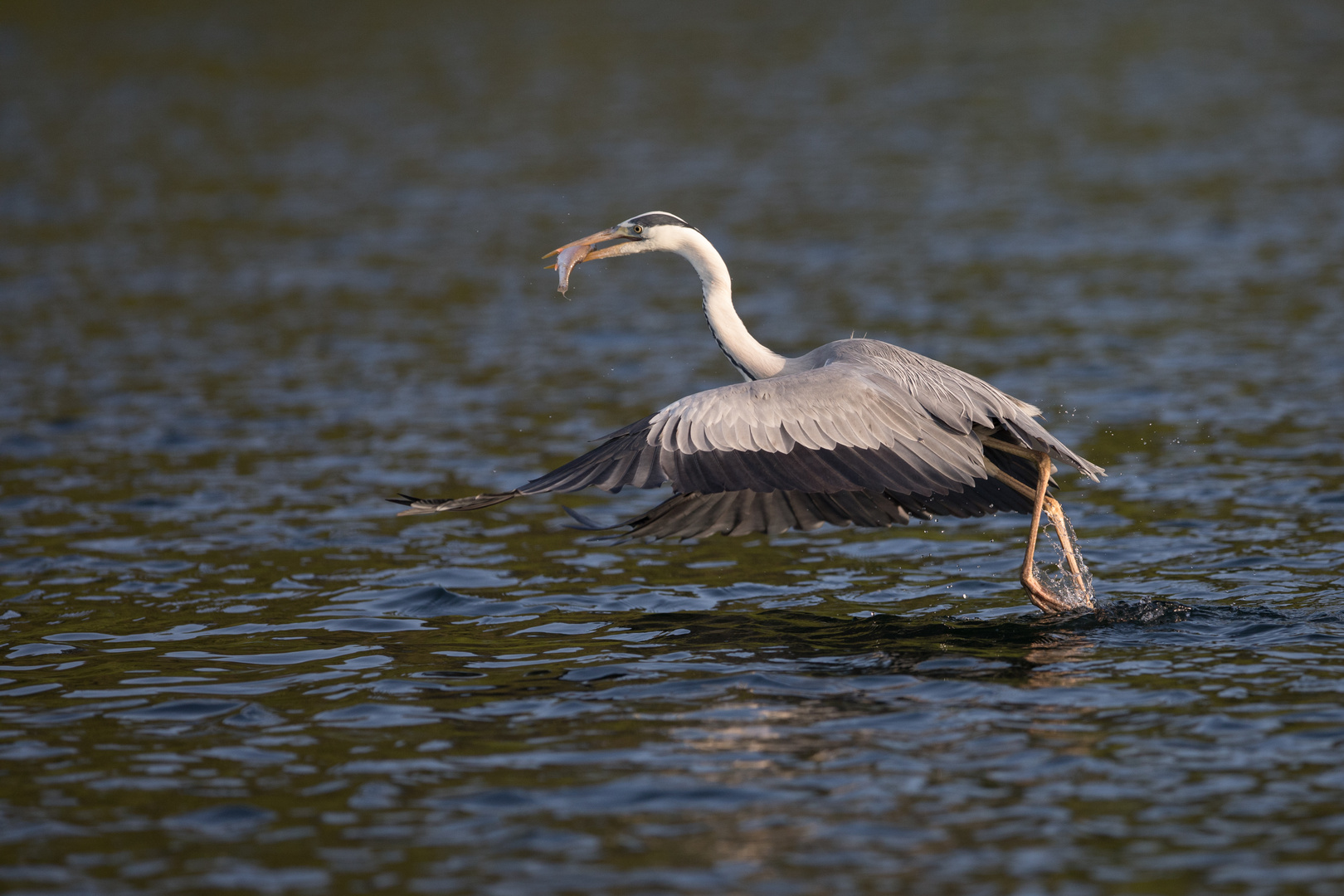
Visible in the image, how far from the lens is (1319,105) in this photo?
2855 cm

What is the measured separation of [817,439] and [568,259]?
2.15 meters

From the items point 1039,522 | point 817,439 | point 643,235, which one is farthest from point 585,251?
point 1039,522

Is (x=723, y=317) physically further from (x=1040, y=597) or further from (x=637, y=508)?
(x=637, y=508)

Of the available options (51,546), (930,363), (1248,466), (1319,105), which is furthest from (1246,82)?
(51,546)

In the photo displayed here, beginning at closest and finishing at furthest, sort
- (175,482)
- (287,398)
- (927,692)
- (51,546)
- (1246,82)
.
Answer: (927,692), (51,546), (175,482), (287,398), (1246,82)

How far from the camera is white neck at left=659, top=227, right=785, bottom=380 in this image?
10320 millimetres

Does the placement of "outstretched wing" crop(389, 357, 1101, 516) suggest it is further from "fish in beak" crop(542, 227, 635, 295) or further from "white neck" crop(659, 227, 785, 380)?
"fish in beak" crop(542, 227, 635, 295)

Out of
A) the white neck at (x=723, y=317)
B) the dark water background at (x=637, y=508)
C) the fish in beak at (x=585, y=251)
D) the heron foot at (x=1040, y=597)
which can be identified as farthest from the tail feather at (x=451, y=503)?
the heron foot at (x=1040, y=597)

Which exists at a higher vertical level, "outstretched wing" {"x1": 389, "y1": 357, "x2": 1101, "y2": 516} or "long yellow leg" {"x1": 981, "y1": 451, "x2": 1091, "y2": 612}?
"outstretched wing" {"x1": 389, "y1": 357, "x2": 1101, "y2": 516}

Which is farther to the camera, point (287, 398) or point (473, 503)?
point (287, 398)

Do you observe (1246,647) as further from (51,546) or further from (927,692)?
(51,546)

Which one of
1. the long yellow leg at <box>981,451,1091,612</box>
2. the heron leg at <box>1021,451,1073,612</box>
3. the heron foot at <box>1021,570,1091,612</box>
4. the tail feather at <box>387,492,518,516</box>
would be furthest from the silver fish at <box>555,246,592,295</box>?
the heron foot at <box>1021,570,1091,612</box>

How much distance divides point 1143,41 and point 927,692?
3108 cm

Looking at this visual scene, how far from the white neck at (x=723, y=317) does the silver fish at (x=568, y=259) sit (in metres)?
0.54
